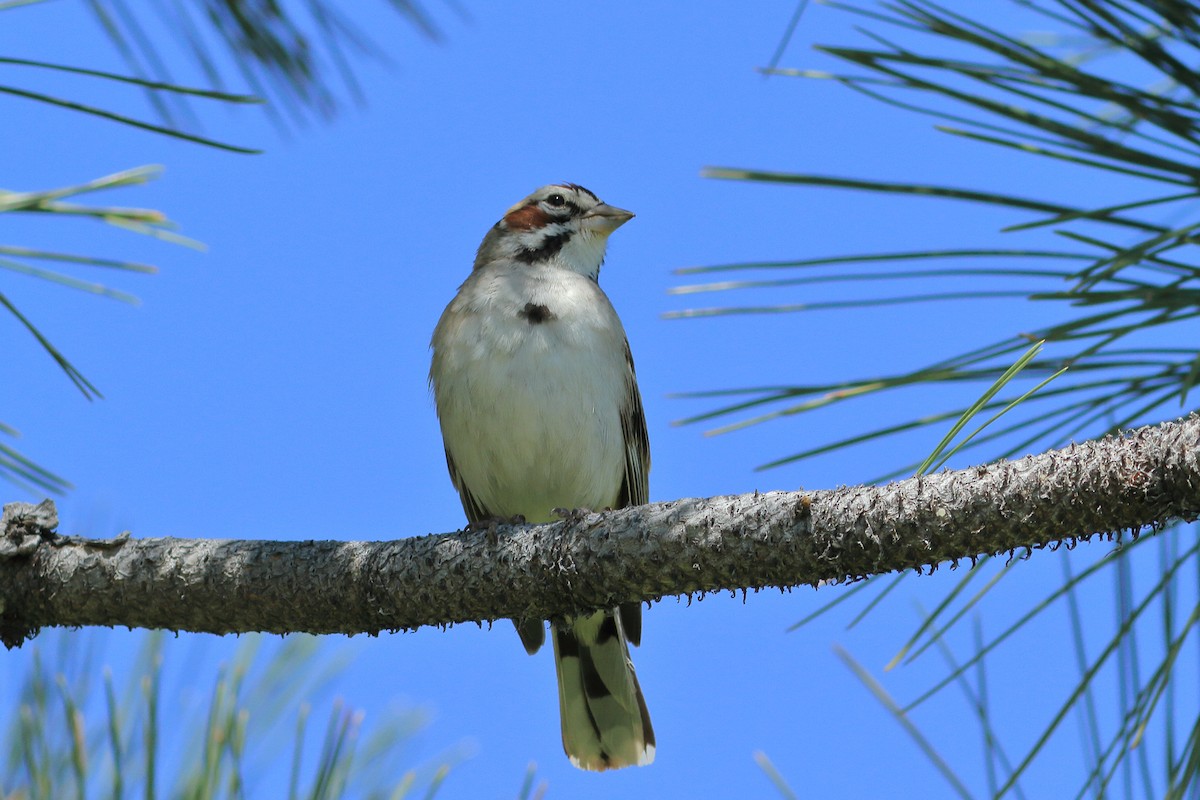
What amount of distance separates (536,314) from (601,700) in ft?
6.14

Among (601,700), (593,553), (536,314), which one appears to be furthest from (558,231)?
(593,553)

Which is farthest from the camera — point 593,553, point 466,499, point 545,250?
point 545,250

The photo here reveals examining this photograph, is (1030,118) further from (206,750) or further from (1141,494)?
(206,750)

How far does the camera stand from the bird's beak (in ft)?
21.8

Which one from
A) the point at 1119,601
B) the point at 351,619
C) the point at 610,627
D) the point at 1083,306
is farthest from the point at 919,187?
the point at 610,627

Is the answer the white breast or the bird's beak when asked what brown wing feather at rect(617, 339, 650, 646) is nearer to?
the white breast

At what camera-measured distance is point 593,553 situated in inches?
141

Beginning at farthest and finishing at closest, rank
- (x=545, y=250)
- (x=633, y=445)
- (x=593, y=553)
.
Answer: (x=545, y=250), (x=633, y=445), (x=593, y=553)

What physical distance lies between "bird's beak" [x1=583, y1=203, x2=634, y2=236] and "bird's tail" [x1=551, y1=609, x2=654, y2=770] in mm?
2172

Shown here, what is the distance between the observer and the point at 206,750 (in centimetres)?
306

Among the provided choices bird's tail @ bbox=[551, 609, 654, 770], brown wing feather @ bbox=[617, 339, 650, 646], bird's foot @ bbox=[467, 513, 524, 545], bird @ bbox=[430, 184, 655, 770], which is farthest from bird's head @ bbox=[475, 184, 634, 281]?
bird's foot @ bbox=[467, 513, 524, 545]

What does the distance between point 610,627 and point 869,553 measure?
2900 millimetres

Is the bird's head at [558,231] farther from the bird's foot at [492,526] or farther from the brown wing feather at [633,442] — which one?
the bird's foot at [492,526]

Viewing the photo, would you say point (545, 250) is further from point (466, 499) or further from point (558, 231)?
point (466, 499)
